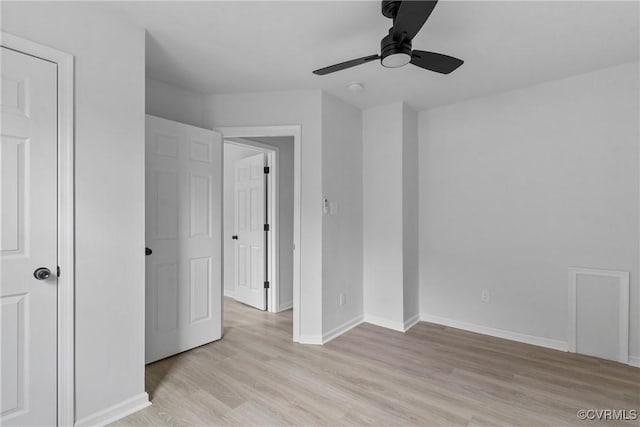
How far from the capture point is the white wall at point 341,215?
10.9ft

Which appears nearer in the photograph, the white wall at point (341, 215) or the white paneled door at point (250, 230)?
the white wall at point (341, 215)

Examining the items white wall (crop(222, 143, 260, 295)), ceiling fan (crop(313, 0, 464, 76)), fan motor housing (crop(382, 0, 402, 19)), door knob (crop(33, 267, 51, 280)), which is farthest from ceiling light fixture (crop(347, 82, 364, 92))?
door knob (crop(33, 267, 51, 280))

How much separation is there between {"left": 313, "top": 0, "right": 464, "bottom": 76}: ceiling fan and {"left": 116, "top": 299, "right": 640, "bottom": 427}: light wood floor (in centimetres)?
211

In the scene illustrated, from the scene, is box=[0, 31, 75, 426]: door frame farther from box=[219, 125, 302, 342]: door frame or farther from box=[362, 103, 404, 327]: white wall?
box=[362, 103, 404, 327]: white wall

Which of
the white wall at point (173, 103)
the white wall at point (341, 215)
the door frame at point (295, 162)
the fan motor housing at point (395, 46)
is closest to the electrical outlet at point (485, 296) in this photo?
the white wall at point (341, 215)

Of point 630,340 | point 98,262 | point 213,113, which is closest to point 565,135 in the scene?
point 630,340

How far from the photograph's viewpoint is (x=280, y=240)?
425 cm

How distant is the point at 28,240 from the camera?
5.73 ft

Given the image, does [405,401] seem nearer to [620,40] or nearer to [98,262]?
[98,262]

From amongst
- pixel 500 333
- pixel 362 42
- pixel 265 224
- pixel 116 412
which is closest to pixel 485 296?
pixel 500 333

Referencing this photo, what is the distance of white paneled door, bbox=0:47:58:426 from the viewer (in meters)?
1.68

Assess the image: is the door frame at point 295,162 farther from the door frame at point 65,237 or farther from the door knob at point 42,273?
the door knob at point 42,273

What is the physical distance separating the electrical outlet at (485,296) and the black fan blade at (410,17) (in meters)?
2.68

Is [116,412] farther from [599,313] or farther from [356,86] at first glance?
[599,313]
